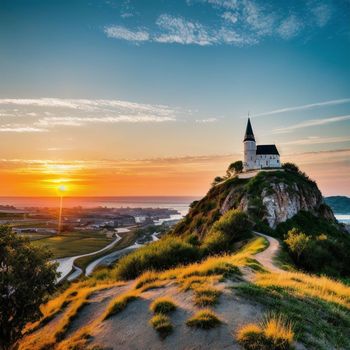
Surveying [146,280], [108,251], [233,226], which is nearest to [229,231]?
[233,226]

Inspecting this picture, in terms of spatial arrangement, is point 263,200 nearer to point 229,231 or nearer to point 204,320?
point 229,231

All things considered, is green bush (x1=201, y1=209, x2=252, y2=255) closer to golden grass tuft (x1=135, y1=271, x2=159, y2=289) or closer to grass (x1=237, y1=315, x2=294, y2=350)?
golden grass tuft (x1=135, y1=271, x2=159, y2=289)

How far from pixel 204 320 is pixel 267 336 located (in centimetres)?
257

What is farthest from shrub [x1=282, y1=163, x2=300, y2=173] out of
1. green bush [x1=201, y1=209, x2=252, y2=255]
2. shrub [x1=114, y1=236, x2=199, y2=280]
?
shrub [x1=114, y1=236, x2=199, y2=280]

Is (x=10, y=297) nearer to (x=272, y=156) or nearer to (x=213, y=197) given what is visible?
(x=213, y=197)

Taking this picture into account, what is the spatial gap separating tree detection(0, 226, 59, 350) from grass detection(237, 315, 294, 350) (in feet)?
40.4

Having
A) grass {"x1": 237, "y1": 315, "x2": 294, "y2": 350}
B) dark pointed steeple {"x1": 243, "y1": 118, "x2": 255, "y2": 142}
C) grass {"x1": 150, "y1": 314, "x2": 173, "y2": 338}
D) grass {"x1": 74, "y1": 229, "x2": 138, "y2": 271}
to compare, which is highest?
dark pointed steeple {"x1": 243, "y1": 118, "x2": 255, "y2": 142}

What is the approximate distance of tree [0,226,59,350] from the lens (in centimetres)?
1694

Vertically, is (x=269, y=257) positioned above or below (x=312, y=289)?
below

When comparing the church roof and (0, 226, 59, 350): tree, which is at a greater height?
the church roof

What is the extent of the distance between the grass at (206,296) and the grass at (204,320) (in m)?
1.11

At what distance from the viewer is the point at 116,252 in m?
85.4

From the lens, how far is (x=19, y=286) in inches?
667

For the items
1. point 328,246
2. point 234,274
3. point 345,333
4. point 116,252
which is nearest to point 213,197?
point 116,252
